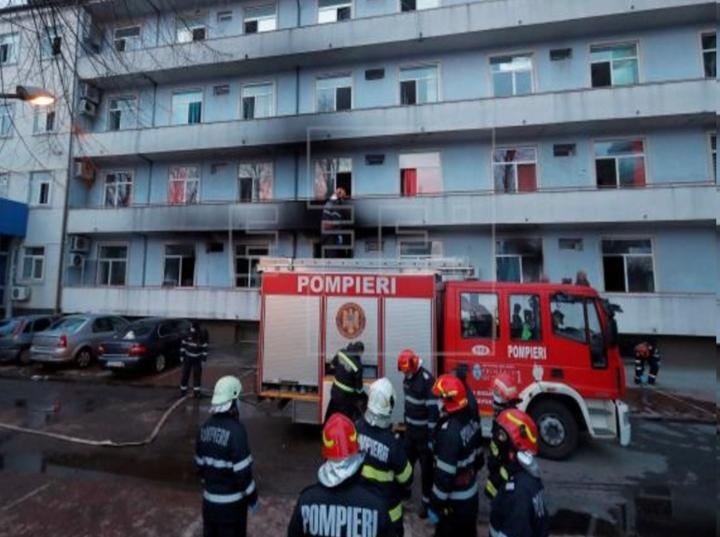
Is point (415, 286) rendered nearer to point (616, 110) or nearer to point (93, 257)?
point (616, 110)

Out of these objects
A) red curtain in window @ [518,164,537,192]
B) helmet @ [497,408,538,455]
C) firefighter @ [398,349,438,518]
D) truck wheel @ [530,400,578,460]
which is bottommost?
truck wheel @ [530,400,578,460]

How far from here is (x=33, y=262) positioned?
62.1 feet

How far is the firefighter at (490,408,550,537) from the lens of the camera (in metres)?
2.56

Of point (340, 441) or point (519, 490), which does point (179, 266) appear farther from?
point (519, 490)

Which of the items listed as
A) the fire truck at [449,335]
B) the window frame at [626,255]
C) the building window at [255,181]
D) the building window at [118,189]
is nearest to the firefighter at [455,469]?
the fire truck at [449,335]

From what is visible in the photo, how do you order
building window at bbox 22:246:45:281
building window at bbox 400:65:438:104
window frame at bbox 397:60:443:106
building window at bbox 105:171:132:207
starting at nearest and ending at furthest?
1. window frame at bbox 397:60:443:106
2. building window at bbox 400:65:438:104
3. building window at bbox 22:246:45:281
4. building window at bbox 105:171:132:207

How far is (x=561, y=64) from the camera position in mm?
14938

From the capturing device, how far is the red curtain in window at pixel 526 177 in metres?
15.0

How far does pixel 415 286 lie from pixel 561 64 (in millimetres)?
12723

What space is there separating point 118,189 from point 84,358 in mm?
9515

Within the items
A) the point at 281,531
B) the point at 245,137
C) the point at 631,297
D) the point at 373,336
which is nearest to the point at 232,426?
the point at 281,531

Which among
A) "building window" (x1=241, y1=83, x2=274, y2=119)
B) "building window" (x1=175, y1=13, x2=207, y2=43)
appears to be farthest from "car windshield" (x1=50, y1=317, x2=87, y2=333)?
"building window" (x1=241, y1=83, x2=274, y2=119)

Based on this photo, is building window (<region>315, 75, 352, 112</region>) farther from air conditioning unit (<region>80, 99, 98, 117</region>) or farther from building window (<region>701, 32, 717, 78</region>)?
building window (<region>701, 32, 717, 78</region>)

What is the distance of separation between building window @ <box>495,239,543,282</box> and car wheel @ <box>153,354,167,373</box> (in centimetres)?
1115
